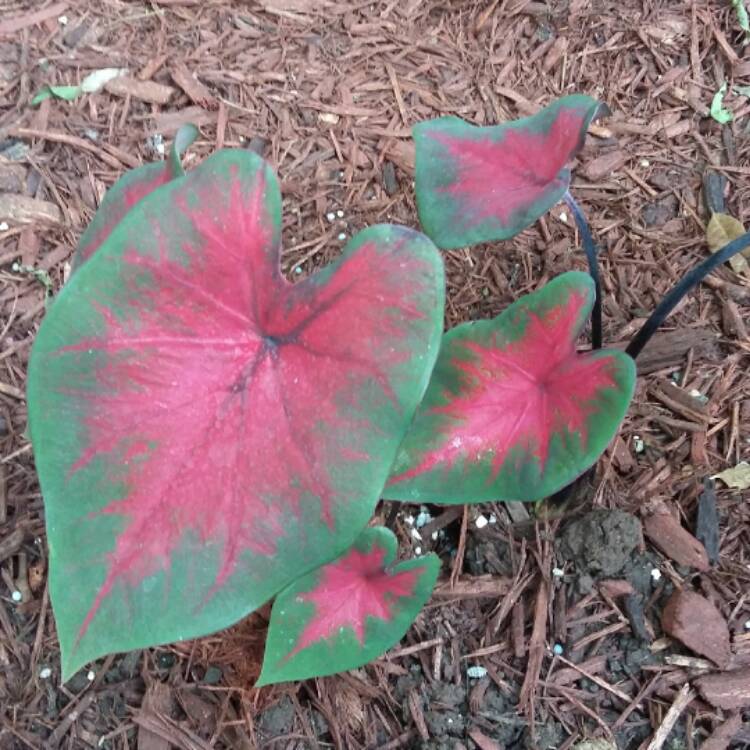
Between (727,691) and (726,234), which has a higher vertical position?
(726,234)

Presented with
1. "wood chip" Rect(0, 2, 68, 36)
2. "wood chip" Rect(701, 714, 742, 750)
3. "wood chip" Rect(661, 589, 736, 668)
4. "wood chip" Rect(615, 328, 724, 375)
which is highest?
"wood chip" Rect(0, 2, 68, 36)

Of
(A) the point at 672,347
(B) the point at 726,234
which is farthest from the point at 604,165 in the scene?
(A) the point at 672,347

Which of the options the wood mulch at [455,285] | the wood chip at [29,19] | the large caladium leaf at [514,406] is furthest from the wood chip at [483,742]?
the wood chip at [29,19]

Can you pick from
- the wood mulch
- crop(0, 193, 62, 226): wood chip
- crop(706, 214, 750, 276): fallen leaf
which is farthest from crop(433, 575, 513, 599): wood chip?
crop(0, 193, 62, 226): wood chip

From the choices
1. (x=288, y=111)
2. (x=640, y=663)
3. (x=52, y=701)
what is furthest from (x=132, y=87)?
(x=640, y=663)

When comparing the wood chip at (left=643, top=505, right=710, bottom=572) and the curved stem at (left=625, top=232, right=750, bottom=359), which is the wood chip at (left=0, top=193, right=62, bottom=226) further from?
the wood chip at (left=643, top=505, right=710, bottom=572)

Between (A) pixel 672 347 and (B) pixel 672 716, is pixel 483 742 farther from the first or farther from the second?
(A) pixel 672 347
